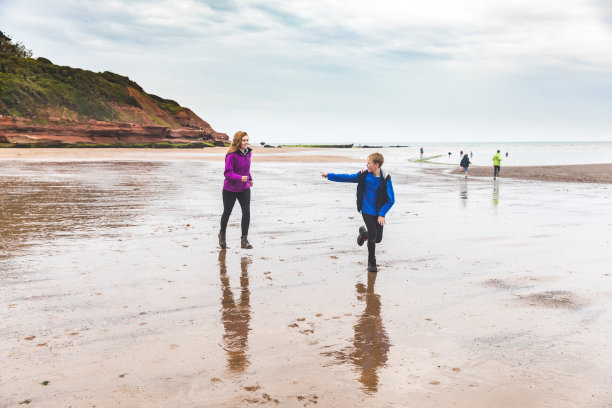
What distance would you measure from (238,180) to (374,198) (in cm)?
279

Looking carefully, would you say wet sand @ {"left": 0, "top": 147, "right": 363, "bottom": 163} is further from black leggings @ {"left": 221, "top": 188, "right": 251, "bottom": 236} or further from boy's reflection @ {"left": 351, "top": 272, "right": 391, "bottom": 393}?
boy's reflection @ {"left": 351, "top": 272, "right": 391, "bottom": 393}

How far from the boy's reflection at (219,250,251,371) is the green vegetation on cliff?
70.8 metres

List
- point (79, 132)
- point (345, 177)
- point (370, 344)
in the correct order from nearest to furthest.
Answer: point (370, 344), point (345, 177), point (79, 132)

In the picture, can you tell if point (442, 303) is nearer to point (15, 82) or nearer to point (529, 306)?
point (529, 306)

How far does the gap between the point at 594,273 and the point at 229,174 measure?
19.6 feet

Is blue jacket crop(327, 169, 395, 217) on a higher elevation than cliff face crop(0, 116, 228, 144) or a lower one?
lower

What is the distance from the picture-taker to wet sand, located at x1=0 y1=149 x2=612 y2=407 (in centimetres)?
352

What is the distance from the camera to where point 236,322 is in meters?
4.83

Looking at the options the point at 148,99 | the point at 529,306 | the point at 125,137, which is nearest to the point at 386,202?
the point at 529,306

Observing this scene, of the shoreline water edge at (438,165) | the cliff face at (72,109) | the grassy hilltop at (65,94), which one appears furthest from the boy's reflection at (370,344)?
the grassy hilltop at (65,94)

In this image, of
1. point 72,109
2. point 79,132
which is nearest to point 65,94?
point 72,109

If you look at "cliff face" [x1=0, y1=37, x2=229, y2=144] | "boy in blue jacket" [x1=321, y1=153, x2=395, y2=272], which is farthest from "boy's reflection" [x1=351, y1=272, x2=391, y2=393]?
"cliff face" [x1=0, y1=37, x2=229, y2=144]

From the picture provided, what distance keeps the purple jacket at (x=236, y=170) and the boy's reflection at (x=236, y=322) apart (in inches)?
94.0

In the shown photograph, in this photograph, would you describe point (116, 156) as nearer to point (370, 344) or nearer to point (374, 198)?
point (374, 198)
